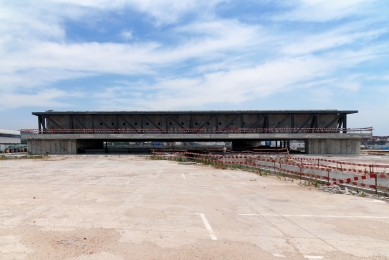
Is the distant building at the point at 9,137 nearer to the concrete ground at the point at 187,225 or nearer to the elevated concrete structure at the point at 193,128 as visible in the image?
the elevated concrete structure at the point at 193,128

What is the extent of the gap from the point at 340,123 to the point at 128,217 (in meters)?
43.3

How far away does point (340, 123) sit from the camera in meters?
43.9

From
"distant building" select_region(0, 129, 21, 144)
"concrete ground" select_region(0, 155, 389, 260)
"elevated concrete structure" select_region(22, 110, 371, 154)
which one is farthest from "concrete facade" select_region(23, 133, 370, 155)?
"distant building" select_region(0, 129, 21, 144)

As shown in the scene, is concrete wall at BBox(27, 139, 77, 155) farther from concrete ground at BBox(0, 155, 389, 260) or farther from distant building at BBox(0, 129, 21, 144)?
distant building at BBox(0, 129, 21, 144)

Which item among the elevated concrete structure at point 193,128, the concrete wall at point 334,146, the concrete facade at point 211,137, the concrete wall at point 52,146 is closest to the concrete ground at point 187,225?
the concrete facade at point 211,137

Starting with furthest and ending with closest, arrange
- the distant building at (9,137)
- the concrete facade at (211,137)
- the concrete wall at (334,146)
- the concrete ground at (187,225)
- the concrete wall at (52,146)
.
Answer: the distant building at (9,137), the concrete wall at (52,146), the concrete wall at (334,146), the concrete facade at (211,137), the concrete ground at (187,225)

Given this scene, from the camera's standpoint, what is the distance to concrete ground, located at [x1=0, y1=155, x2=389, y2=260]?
5.48 meters

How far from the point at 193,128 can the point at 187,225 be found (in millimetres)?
37916

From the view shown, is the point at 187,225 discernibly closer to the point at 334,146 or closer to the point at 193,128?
the point at 193,128


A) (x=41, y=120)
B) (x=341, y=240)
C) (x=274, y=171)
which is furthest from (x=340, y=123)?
(x=41, y=120)

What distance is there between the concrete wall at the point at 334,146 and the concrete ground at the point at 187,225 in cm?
3142

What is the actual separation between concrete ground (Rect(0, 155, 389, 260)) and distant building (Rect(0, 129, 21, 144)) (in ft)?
239

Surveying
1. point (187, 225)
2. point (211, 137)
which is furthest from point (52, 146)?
point (187, 225)

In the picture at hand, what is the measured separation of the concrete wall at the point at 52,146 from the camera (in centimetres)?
4219
